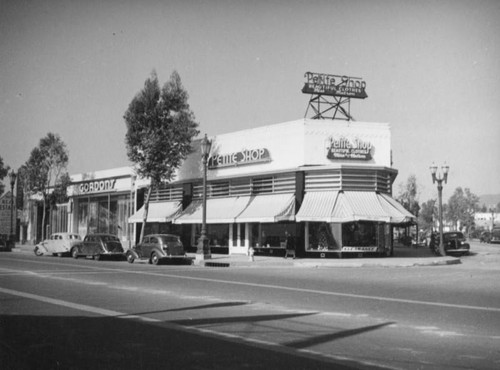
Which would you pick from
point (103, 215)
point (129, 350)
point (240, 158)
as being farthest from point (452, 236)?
point (129, 350)

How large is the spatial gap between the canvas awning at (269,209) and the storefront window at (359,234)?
127 inches

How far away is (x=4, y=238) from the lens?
1751 inches

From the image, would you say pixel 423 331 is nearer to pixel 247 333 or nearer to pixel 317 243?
pixel 247 333

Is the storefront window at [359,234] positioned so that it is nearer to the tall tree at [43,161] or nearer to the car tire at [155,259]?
the car tire at [155,259]

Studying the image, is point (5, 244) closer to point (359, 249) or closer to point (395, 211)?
point (359, 249)

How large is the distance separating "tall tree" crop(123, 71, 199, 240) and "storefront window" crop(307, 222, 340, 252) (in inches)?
400

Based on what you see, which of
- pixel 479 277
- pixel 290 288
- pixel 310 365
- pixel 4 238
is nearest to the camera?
pixel 310 365

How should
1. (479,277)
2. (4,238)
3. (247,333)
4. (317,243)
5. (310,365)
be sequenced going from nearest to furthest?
(310,365), (247,333), (479,277), (317,243), (4,238)

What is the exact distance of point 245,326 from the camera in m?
9.35

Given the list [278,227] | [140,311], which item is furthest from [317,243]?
[140,311]

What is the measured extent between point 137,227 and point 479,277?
3061 cm

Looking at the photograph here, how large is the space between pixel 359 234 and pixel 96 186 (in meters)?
27.2

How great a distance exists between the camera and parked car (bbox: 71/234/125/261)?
105 feet

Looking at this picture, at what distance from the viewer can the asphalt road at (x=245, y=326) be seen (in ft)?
22.8
